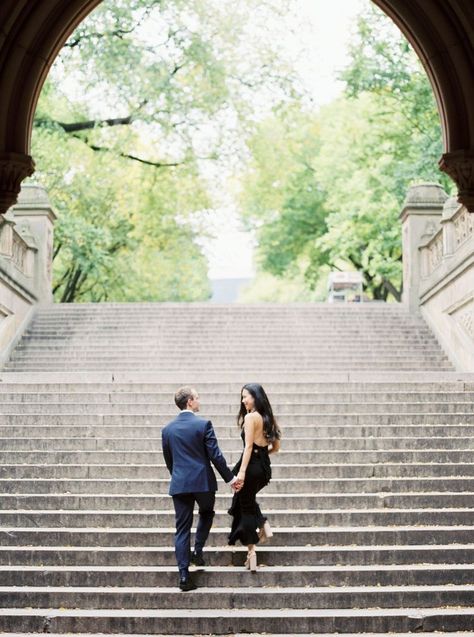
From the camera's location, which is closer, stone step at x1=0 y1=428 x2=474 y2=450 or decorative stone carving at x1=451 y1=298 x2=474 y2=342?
stone step at x1=0 y1=428 x2=474 y2=450

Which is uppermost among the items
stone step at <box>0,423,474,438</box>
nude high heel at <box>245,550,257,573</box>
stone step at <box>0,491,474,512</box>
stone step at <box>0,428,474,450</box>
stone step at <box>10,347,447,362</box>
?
stone step at <box>10,347,447,362</box>

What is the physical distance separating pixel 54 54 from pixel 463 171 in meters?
3.34

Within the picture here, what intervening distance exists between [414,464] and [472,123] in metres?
4.07

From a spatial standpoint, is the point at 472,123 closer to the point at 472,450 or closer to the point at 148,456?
the point at 472,450

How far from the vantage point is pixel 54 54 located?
772 centimetres

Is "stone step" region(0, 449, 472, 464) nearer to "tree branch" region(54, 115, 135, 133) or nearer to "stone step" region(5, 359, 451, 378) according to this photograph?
"stone step" region(5, 359, 451, 378)

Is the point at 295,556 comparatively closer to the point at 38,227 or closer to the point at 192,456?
the point at 192,456

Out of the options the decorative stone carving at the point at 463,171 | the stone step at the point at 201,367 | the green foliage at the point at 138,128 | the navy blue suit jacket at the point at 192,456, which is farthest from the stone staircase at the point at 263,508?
the green foliage at the point at 138,128

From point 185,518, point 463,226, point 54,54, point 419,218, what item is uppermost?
point 419,218

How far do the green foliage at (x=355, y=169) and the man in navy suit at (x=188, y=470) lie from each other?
595 inches

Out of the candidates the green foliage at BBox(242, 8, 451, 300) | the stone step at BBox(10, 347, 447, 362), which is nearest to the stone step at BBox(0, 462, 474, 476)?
the stone step at BBox(10, 347, 447, 362)

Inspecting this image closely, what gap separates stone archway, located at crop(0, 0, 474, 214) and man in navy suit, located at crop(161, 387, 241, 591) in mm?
2188

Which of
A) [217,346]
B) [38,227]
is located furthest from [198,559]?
[38,227]

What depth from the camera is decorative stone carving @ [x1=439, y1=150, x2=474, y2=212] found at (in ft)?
24.2
